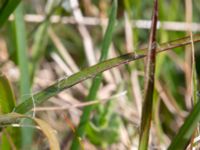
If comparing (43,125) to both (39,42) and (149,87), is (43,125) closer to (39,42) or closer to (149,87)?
(149,87)

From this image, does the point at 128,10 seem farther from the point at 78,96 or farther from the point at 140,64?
the point at 78,96

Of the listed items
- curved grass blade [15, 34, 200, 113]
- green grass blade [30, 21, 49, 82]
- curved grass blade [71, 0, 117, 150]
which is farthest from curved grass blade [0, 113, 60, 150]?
green grass blade [30, 21, 49, 82]

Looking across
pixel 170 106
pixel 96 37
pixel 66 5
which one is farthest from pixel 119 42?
pixel 170 106

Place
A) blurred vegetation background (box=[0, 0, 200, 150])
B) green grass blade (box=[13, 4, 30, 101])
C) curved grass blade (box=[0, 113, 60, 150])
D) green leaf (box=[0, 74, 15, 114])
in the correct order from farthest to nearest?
blurred vegetation background (box=[0, 0, 200, 150]) < green grass blade (box=[13, 4, 30, 101]) < green leaf (box=[0, 74, 15, 114]) < curved grass blade (box=[0, 113, 60, 150])

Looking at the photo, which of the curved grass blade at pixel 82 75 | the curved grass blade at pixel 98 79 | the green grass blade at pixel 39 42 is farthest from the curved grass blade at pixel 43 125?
the green grass blade at pixel 39 42

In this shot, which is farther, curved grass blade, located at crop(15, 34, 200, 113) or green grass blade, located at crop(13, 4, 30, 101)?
green grass blade, located at crop(13, 4, 30, 101)

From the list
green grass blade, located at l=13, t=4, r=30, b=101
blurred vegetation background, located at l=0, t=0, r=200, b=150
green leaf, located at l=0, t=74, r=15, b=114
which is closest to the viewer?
green leaf, located at l=0, t=74, r=15, b=114

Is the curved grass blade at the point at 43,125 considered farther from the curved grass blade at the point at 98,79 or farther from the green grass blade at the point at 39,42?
the green grass blade at the point at 39,42

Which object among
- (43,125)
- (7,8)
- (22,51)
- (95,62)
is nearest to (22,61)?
(22,51)

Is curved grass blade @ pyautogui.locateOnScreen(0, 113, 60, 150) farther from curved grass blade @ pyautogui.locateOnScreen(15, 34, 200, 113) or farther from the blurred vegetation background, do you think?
the blurred vegetation background
